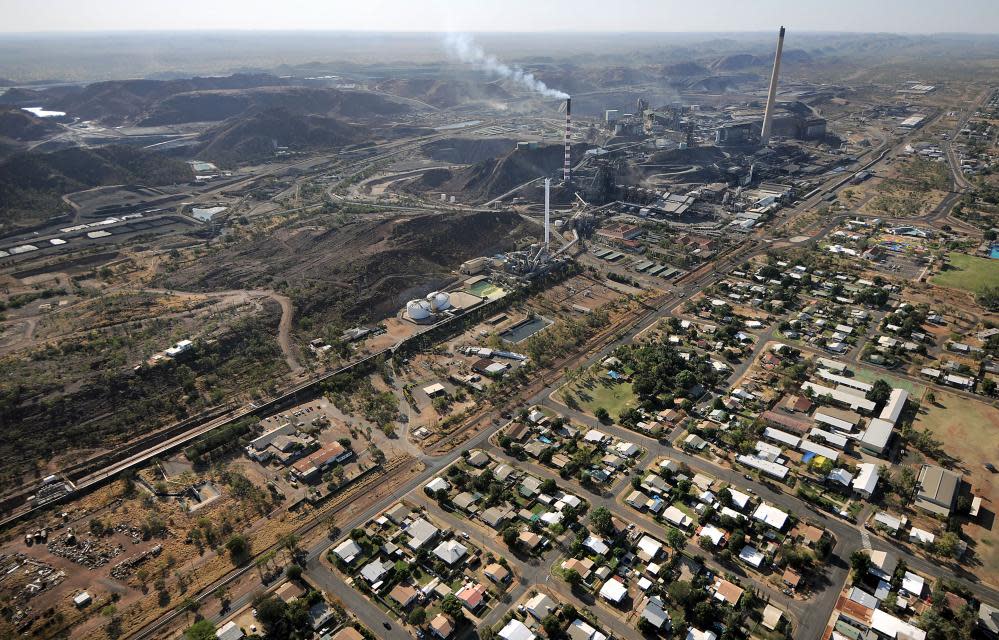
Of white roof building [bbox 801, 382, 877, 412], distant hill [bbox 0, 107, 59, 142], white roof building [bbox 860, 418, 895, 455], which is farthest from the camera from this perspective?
distant hill [bbox 0, 107, 59, 142]

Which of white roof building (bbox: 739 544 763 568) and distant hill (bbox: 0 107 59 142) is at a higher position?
distant hill (bbox: 0 107 59 142)

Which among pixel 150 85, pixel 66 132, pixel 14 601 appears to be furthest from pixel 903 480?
pixel 150 85

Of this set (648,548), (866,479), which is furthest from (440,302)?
(866,479)

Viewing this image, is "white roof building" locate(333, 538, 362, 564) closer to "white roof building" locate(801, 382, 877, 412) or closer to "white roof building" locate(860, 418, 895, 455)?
"white roof building" locate(860, 418, 895, 455)

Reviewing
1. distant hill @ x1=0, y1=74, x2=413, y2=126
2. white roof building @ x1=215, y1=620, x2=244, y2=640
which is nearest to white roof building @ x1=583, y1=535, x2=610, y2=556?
white roof building @ x1=215, y1=620, x2=244, y2=640

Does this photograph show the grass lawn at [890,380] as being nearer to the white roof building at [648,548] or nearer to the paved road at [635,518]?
the paved road at [635,518]

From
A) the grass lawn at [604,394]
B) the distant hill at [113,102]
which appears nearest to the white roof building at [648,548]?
the grass lawn at [604,394]

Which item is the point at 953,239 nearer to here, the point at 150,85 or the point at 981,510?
the point at 981,510
